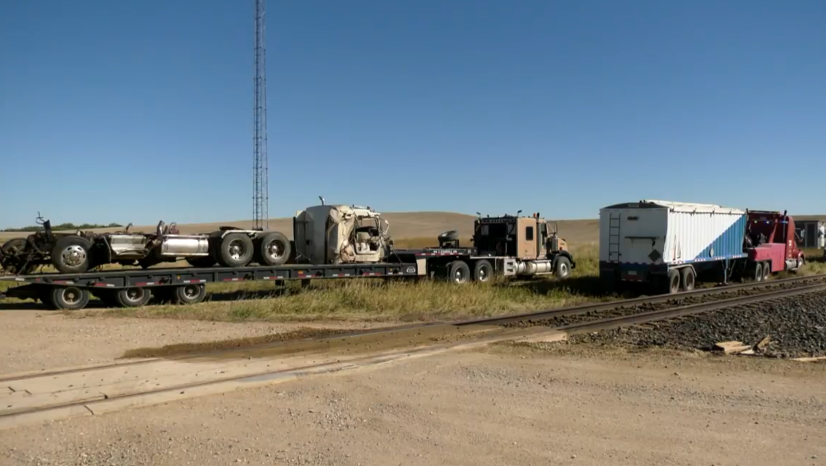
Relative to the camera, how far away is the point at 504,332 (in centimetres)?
1232

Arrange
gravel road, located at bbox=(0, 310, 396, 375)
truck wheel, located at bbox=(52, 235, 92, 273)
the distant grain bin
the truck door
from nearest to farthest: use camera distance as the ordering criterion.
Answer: gravel road, located at bbox=(0, 310, 396, 375)
truck wheel, located at bbox=(52, 235, 92, 273)
the distant grain bin
the truck door

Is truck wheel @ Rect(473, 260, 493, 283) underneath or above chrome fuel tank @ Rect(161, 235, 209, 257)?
underneath

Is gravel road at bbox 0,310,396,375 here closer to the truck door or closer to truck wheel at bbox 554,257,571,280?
truck wheel at bbox 554,257,571,280

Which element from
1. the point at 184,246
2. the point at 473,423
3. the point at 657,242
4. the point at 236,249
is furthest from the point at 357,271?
A: the point at 473,423

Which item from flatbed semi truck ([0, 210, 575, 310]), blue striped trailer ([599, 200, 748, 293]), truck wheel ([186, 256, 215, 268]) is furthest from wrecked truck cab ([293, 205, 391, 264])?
blue striped trailer ([599, 200, 748, 293])

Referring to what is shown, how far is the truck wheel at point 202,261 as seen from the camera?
17.1 metres

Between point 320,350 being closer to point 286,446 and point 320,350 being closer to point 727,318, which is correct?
point 286,446

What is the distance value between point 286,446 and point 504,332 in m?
7.32

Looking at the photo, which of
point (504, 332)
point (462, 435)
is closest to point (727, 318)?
point (504, 332)

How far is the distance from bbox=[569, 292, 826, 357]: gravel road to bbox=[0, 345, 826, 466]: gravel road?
7.06 feet

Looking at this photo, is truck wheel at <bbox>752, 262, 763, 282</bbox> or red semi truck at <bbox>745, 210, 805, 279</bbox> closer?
truck wheel at <bbox>752, 262, 763, 282</bbox>

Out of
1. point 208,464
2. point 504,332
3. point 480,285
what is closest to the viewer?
point 208,464

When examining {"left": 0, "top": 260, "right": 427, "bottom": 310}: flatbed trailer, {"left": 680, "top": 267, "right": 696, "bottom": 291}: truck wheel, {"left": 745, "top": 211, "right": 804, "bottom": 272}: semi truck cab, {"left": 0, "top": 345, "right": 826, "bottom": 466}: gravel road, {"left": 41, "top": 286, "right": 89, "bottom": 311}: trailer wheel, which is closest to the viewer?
{"left": 0, "top": 345, "right": 826, "bottom": 466}: gravel road

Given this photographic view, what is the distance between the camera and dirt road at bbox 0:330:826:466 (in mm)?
5352
